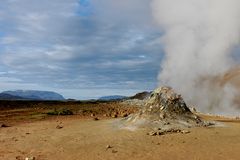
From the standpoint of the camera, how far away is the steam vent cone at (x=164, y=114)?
20.7 m

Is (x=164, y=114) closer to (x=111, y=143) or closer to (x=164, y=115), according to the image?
(x=164, y=115)

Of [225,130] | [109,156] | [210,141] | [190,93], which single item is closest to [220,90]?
[190,93]

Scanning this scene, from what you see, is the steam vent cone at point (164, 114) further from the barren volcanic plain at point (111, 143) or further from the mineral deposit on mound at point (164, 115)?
the barren volcanic plain at point (111, 143)

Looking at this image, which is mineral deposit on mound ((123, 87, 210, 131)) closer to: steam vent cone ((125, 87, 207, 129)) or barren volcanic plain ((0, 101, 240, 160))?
steam vent cone ((125, 87, 207, 129))

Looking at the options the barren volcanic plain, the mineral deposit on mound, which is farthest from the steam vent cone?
the barren volcanic plain

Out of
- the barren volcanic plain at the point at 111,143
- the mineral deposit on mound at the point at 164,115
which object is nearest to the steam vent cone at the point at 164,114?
the mineral deposit on mound at the point at 164,115

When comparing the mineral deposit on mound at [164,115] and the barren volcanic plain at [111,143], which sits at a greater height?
the mineral deposit on mound at [164,115]

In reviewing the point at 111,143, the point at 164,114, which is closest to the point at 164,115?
the point at 164,114

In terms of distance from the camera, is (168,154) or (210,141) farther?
(210,141)

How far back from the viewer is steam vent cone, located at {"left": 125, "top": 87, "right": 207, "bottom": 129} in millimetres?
20656

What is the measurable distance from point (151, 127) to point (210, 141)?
3.35m

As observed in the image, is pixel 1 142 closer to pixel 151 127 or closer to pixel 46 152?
pixel 46 152

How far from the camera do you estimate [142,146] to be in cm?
1653

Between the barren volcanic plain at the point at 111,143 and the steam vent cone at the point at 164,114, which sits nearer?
the barren volcanic plain at the point at 111,143
